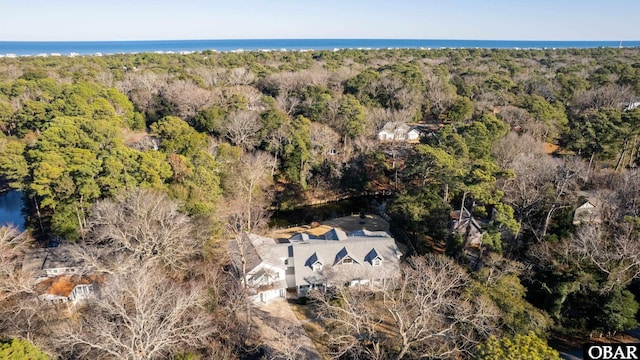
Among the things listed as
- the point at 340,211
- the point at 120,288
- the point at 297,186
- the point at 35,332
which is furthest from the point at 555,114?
the point at 35,332

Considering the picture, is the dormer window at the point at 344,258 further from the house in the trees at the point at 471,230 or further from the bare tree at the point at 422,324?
the house in the trees at the point at 471,230

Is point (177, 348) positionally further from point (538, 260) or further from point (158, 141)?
point (158, 141)

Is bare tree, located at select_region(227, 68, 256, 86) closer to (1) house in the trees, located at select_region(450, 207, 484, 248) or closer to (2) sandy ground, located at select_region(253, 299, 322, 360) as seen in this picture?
(1) house in the trees, located at select_region(450, 207, 484, 248)

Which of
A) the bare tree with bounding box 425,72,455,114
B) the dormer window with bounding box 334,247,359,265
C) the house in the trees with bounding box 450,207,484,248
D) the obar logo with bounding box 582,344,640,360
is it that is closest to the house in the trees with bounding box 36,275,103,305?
the dormer window with bounding box 334,247,359,265

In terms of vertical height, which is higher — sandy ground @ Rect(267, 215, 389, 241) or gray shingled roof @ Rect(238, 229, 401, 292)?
gray shingled roof @ Rect(238, 229, 401, 292)

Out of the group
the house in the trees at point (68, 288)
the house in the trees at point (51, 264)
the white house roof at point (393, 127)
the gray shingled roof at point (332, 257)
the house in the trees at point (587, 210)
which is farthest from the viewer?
the white house roof at point (393, 127)

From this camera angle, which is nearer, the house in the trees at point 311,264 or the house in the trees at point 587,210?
the house in the trees at point 311,264

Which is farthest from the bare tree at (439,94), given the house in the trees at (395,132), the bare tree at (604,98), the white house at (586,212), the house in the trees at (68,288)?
the house in the trees at (68,288)
